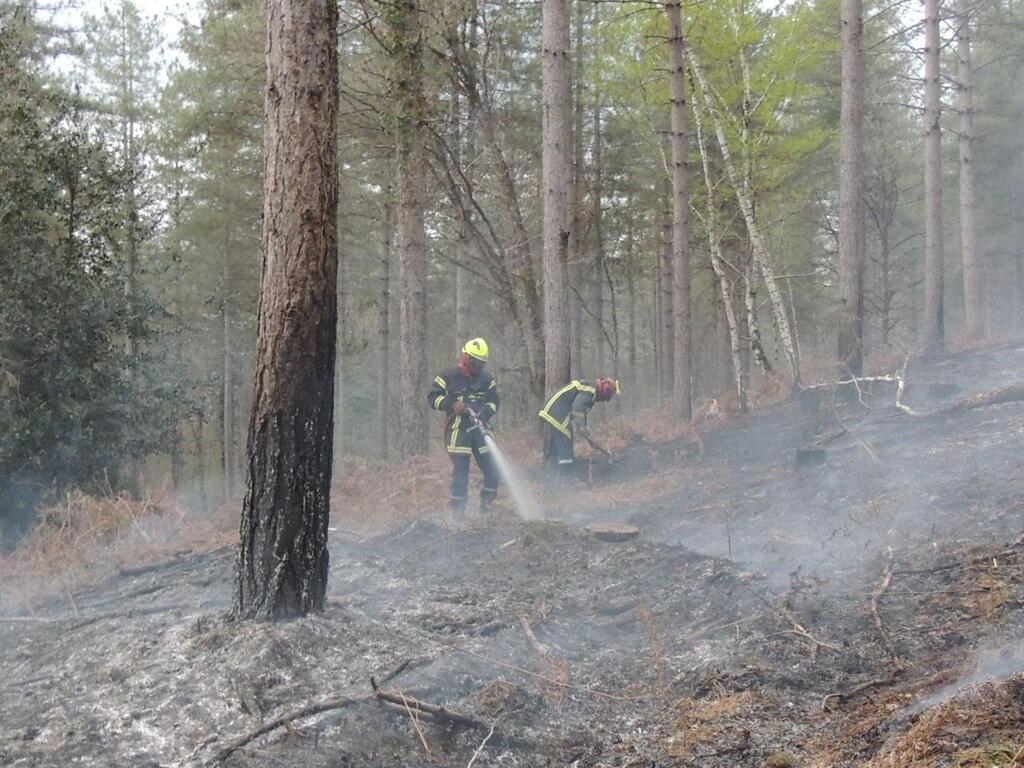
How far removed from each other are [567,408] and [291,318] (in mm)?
7386

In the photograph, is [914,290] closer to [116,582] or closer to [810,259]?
[810,259]

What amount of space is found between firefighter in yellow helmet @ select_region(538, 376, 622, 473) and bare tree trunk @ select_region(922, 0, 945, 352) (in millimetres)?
8877

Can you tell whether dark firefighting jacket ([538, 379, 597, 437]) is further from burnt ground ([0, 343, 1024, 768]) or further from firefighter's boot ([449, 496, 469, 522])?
burnt ground ([0, 343, 1024, 768])

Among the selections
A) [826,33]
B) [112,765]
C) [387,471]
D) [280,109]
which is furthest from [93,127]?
[826,33]

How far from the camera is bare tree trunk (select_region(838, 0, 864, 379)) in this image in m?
14.9

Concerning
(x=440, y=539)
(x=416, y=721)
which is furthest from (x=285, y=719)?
(x=440, y=539)

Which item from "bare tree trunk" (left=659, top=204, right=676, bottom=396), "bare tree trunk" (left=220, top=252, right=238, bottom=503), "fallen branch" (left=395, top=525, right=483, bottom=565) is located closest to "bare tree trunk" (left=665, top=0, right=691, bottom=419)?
"bare tree trunk" (left=659, top=204, right=676, bottom=396)

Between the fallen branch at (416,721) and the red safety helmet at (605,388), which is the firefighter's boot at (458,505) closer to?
the red safety helmet at (605,388)

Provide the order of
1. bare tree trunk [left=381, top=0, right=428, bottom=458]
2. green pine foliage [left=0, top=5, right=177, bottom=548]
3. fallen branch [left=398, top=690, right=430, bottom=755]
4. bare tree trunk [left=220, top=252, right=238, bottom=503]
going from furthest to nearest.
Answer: bare tree trunk [left=220, top=252, right=238, bottom=503], bare tree trunk [left=381, top=0, right=428, bottom=458], green pine foliage [left=0, top=5, right=177, bottom=548], fallen branch [left=398, top=690, right=430, bottom=755]

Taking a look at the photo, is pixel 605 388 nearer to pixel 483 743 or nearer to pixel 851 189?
pixel 851 189

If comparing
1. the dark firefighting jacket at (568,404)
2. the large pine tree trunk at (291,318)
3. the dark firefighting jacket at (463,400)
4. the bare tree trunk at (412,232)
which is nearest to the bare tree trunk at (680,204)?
the bare tree trunk at (412,232)

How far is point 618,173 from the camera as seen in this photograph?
24.3m

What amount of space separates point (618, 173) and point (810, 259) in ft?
28.7

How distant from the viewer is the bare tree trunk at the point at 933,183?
58.9ft
